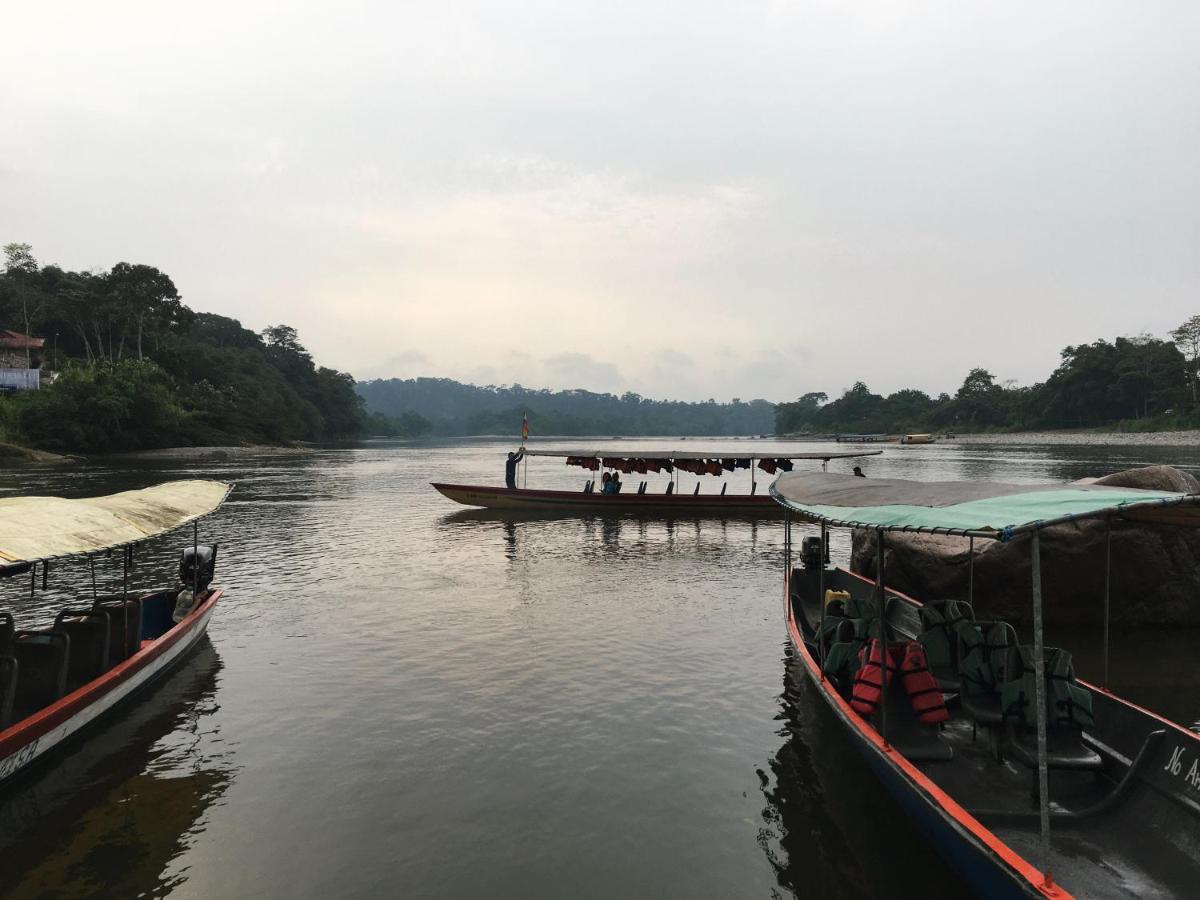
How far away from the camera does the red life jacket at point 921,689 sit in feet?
25.8

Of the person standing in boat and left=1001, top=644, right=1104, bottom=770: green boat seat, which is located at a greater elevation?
the person standing in boat

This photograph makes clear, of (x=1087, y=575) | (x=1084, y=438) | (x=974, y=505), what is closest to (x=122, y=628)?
(x=974, y=505)

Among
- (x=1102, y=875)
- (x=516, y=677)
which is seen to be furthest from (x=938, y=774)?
(x=516, y=677)

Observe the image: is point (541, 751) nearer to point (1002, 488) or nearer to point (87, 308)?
point (1002, 488)

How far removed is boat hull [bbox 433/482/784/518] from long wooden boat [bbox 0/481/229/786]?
2102 centimetres

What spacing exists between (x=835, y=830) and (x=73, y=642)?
1003 centimetres

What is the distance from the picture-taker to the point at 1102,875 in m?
5.99

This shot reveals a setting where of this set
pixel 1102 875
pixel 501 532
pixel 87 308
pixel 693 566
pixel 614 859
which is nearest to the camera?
pixel 1102 875

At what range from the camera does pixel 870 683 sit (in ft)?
→ 26.5

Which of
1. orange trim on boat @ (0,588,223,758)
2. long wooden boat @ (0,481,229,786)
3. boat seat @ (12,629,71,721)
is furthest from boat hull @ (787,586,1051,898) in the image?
boat seat @ (12,629,71,721)

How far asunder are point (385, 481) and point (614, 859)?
4904 cm

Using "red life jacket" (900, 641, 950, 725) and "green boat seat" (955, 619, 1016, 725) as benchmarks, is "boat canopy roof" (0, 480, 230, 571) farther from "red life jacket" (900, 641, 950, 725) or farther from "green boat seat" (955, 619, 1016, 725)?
"green boat seat" (955, 619, 1016, 725)

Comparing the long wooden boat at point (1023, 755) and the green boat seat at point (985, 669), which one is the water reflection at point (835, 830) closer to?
the long wooden boat at point (1023, 755)

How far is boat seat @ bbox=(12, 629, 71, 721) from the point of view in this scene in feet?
29.0
